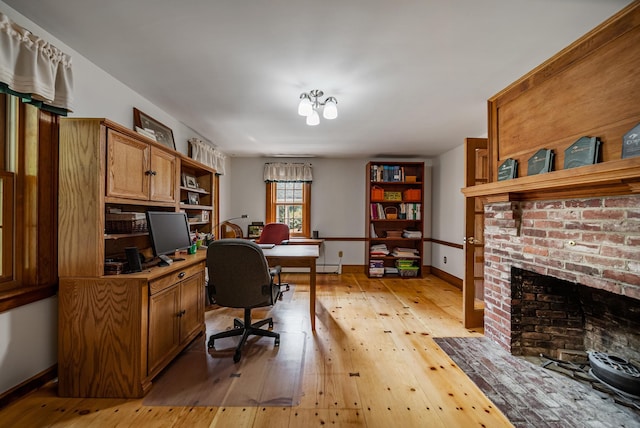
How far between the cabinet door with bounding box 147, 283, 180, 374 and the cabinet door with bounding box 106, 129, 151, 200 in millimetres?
774

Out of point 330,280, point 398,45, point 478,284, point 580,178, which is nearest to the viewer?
point 580,178

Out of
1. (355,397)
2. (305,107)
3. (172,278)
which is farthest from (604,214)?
(172,278)

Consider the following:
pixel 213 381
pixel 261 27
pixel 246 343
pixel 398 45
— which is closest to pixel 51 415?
pixel 213 381

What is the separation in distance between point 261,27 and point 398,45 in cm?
91

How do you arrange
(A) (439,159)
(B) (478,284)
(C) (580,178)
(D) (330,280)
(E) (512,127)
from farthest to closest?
(A) (439,159)
(D) (330,280)
(B) (478,284)
(E) (512,127)
(C) (580,178)

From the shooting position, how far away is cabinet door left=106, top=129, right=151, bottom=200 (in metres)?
1.87

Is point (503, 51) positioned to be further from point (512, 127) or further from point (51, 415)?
point (51, 415)

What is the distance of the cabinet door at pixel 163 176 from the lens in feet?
7.80

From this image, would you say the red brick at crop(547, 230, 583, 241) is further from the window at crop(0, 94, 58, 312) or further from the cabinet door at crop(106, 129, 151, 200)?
the window at crop(0, 94, 58, 312)

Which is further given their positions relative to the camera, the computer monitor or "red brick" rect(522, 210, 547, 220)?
the computer monitor

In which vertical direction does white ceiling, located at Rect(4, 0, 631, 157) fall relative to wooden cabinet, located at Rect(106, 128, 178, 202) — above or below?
above

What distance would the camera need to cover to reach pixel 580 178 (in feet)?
5.20

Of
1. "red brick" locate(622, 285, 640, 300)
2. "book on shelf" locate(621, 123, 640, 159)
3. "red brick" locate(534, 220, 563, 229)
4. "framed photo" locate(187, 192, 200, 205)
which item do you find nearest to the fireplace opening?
"red brick" locate(534, 220, 563, 229)

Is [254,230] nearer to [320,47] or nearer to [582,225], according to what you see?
[320,47]
